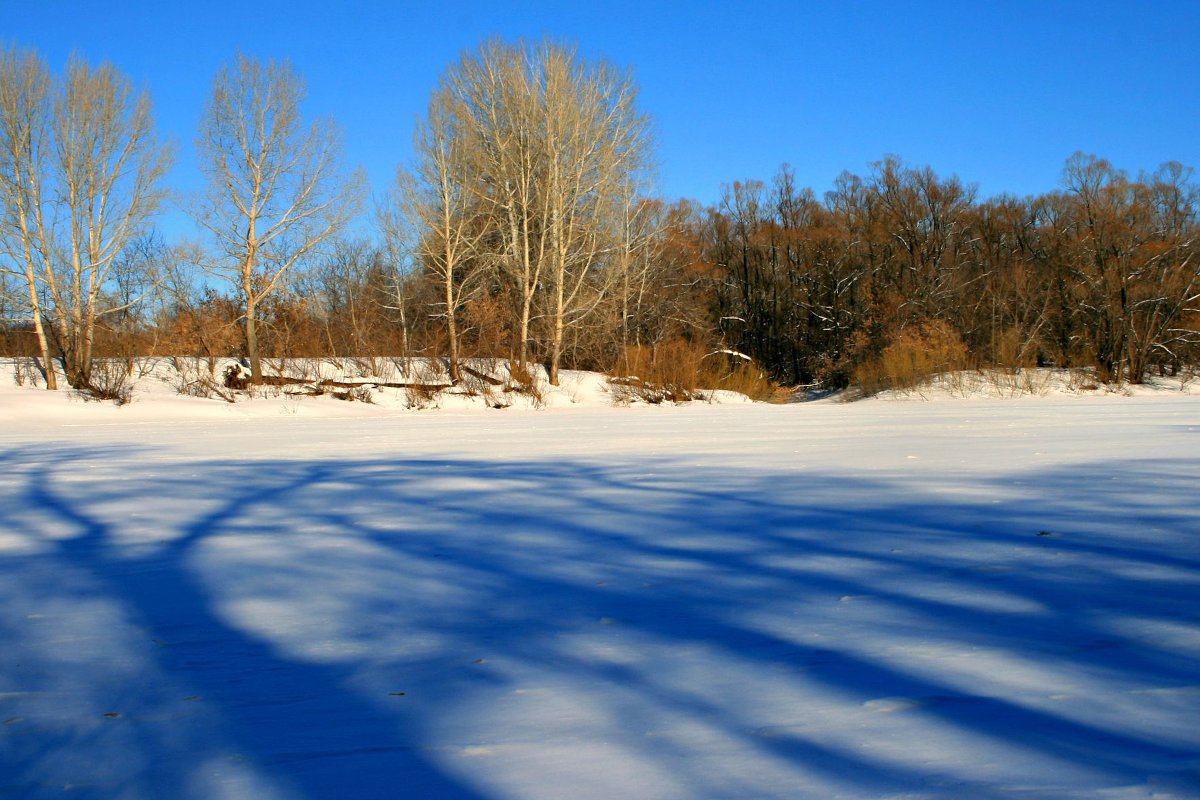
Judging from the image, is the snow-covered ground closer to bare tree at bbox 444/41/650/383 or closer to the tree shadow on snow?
the tree shadow on snow

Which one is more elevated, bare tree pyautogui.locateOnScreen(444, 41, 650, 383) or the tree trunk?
bare tree pyautogui.locateOnScreen(444, 41, 650, 383)

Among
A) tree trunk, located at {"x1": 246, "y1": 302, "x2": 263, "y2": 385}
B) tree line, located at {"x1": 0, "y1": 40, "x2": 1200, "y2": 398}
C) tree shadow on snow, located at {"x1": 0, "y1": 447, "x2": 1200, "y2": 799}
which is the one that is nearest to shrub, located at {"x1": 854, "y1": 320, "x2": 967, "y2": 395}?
tree line, located at {"x1": 0, "y1": 40, "x2": 1200, "y2": 398}

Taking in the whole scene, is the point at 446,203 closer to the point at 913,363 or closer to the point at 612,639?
the point at 913,363

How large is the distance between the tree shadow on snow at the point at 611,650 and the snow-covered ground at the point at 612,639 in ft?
A: 0.04

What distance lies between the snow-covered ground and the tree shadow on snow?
0.04 feet

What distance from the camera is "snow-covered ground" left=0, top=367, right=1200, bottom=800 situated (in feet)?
6.57

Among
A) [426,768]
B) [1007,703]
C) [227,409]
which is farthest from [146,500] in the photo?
[227,409]

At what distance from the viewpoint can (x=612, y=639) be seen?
2.92 m

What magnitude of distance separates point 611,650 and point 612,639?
0.11m

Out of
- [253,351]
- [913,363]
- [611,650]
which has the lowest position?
[611,650]

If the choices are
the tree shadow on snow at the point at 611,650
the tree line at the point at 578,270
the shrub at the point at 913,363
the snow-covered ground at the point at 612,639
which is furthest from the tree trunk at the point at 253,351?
the shrub at the point at 913,363

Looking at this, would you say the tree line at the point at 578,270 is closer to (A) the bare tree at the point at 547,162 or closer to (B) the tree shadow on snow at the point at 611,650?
(A) the bare tree at the point at 547,162

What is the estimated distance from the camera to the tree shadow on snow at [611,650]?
2.01m

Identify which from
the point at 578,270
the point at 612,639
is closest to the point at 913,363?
the point at 578,270
